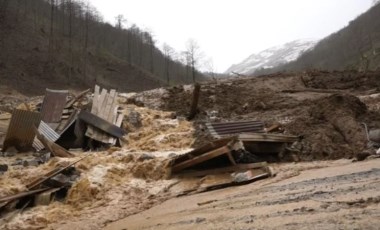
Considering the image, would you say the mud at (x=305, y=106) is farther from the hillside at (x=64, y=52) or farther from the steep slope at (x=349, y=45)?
the steep slope at (x=349, y=45)

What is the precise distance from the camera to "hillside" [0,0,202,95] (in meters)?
41.6

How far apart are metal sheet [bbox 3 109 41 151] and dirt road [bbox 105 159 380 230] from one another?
18.8ft

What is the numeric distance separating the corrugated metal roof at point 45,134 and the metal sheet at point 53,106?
3.16ft

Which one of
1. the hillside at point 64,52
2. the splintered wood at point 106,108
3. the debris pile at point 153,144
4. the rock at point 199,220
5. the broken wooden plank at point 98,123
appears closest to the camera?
the rock at point 199,220

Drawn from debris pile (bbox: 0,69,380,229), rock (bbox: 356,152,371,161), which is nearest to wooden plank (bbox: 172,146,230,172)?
debris pile (bbox: 0,69,380,229)

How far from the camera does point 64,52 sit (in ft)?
178

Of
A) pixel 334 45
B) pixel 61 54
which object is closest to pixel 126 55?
pixel 61 54

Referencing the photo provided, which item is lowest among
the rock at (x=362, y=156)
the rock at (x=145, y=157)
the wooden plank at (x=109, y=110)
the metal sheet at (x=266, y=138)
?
the rock at (x=145, y=157)

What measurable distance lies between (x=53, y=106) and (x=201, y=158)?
21.9 feet

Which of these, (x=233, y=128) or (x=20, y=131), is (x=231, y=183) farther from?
(x=20, y=131)

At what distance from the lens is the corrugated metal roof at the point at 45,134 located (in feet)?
37.7

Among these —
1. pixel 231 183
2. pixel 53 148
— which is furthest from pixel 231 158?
pixel 53 148

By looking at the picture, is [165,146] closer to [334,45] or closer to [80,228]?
[80,228]

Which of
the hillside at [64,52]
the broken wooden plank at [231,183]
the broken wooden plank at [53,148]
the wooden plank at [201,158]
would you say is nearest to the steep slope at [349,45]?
the hillside at [64,52]
